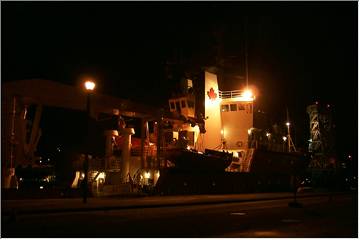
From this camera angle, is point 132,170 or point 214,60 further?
point 214,60

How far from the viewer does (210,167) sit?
34469 mm

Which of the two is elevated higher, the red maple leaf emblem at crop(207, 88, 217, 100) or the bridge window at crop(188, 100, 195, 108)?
the red maple leaf emblem at crop(207, 88, 217, 100)

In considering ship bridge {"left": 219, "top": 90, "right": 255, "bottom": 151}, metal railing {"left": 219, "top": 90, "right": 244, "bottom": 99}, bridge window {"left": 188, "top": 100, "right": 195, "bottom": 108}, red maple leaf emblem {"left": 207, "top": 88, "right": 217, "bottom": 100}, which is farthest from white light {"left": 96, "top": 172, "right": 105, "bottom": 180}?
metal railing {"left": 219, "top": 90, "right": 244, "bottom": 99}

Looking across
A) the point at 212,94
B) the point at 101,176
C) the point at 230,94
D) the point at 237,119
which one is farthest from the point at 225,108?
the point at 101,176

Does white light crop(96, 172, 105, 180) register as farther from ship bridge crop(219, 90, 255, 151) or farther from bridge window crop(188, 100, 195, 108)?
ship bridge crop(219, 90, 255, 151)

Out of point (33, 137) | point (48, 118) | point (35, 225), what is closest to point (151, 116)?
point (33, 137)

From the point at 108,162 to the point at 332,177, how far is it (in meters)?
47.7

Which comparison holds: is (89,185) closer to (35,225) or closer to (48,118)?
(35,225)

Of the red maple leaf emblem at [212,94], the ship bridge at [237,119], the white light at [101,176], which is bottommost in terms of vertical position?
the white light at [101,176]

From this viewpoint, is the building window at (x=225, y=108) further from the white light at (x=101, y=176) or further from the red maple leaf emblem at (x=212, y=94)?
the white light at (x=101, y=176)

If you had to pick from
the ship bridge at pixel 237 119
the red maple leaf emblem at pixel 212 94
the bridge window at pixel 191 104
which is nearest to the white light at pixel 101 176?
the bridge window at pixel 191 104

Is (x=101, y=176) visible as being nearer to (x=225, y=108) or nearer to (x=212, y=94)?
(x=212, y=94)

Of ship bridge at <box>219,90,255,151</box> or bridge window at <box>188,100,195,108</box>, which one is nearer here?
bridge window at <box>188,100,195,108</box>

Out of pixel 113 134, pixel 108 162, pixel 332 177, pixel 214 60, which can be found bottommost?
pixel 332 177
